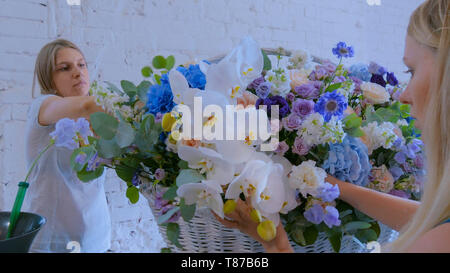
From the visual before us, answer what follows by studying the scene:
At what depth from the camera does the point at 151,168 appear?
555 mm

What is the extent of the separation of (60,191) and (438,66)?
110cm

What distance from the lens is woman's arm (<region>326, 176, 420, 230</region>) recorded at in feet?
1.78

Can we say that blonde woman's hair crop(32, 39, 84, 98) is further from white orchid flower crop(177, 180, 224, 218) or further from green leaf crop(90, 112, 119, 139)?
white orchid flower crop(177, 180, 224, 218)

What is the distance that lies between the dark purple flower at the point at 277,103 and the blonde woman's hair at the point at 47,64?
1.01 metres

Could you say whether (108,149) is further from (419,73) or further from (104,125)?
(419,73)

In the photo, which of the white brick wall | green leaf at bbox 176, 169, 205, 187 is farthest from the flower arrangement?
the white brick wall

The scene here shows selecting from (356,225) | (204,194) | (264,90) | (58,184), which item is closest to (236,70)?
(264,90)

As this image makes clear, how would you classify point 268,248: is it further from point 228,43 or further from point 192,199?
point 228,43

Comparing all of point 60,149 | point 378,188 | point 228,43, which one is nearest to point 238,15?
point 228,43

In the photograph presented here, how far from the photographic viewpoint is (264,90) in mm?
534

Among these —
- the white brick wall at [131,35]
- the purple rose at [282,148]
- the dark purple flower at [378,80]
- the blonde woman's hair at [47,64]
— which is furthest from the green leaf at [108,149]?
the white brick wall at [131,35]

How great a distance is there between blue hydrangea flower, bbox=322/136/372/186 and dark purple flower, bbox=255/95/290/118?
8cm

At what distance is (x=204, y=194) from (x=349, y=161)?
21cm
